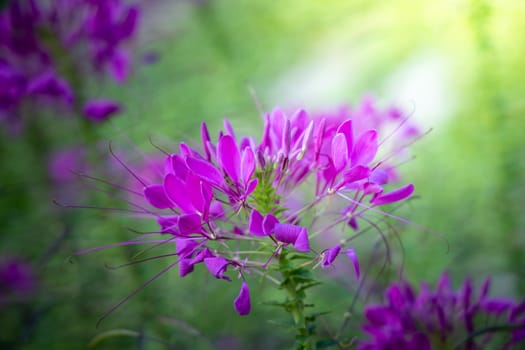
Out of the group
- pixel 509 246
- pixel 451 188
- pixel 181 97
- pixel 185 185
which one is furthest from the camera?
pixel 181 97

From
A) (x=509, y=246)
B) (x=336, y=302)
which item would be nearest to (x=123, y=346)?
(x=336, y=302)

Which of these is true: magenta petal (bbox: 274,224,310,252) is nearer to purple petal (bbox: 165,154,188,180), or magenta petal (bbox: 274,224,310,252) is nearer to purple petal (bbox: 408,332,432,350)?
purple petal (bbox: 165,154,188,180)

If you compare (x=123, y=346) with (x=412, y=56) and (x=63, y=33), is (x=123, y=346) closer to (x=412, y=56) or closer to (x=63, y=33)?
(x=63, y=33)

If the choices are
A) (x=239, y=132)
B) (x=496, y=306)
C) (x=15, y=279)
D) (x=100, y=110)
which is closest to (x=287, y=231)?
(x=496, y=306)

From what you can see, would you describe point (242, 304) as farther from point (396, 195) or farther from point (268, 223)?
point (396, 195)

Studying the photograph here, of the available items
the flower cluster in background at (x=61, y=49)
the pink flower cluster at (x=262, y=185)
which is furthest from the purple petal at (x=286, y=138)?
the flower cluster in background at (x=61, y=49)

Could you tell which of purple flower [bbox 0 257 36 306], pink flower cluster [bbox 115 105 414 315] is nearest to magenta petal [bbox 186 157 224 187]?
pink flower cluster [bbox 115 105 414 315]

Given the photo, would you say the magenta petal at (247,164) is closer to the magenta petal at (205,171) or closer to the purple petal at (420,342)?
the magenta petal at (205,171)
